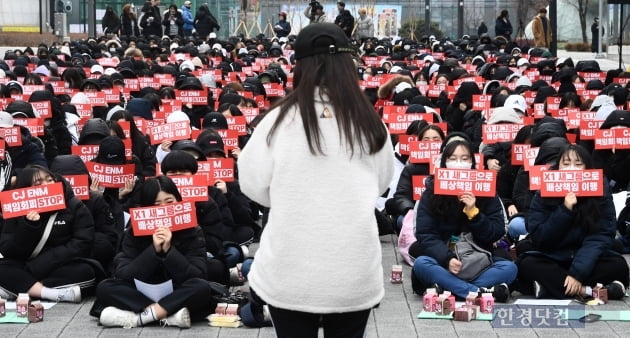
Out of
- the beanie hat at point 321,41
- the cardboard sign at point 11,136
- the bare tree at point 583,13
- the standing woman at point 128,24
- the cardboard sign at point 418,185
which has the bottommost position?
the cardboard sign at point 418,185

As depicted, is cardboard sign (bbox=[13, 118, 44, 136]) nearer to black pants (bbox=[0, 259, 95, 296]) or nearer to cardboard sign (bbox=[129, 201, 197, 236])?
black pants (bbox=[0, 259, 95, 296])

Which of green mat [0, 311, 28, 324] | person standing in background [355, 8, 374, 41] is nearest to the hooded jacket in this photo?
green mat [0, 311, 28, 324]

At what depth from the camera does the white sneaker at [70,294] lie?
32.0 ft

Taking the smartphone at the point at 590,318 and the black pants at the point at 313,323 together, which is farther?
the smartphone at the point at 590,318

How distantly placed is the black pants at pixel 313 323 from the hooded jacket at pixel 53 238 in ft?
16.8

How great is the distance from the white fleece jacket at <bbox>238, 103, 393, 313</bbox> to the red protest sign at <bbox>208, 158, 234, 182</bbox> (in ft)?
22.1

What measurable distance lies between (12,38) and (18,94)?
29.4 meters

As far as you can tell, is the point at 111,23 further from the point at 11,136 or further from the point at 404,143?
the point at 404,143

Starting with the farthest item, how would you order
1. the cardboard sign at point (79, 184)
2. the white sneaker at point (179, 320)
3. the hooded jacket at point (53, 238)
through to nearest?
the cardboard sign at point (79, 184)
the hooded jacket at point (53, 238)
the white sneaker at point (179, 320)

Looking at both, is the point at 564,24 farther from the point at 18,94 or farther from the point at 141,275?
the point at 141,275

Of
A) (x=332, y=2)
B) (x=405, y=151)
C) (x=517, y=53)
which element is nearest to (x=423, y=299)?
(x=405, y=151)

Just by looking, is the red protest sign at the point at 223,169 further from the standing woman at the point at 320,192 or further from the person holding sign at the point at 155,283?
the standing woman at the point at 320,192

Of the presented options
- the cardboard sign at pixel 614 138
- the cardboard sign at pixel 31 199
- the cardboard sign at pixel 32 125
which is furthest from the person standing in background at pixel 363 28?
the cardboard sign at pixel 31 199

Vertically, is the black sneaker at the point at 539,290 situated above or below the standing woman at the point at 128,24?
below
